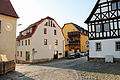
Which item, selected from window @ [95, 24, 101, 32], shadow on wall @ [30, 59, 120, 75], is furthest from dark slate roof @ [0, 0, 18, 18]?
window @ [95, 24, 101, 32]

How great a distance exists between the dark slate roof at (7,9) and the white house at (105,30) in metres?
13.0

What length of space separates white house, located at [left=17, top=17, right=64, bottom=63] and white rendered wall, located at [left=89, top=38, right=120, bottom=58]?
11230mm

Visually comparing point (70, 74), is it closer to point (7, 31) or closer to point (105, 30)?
point (7, 31)

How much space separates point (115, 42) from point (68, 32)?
72.3ft

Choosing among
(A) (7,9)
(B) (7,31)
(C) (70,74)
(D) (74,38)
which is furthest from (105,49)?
(D) (74,38)

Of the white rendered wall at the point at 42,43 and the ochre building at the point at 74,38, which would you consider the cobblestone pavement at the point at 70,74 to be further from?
the ochre building at the point at 74,38

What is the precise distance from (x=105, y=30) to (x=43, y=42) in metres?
14.1

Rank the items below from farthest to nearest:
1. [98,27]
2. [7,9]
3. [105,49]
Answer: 1. [98,27]
2. [105,49]
3. [7,9]

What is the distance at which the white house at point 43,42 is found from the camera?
78.5ft

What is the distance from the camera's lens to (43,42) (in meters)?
25.7

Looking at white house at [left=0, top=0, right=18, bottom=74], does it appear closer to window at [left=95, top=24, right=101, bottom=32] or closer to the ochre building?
window at [left=95, top=24, right=101, bottom=32]

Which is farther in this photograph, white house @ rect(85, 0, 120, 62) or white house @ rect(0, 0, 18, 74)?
white house @ rect(85, 0, 120, 62)

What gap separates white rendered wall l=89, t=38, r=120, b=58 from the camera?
1723 centimetres

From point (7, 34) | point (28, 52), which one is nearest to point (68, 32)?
point (28, 52)
